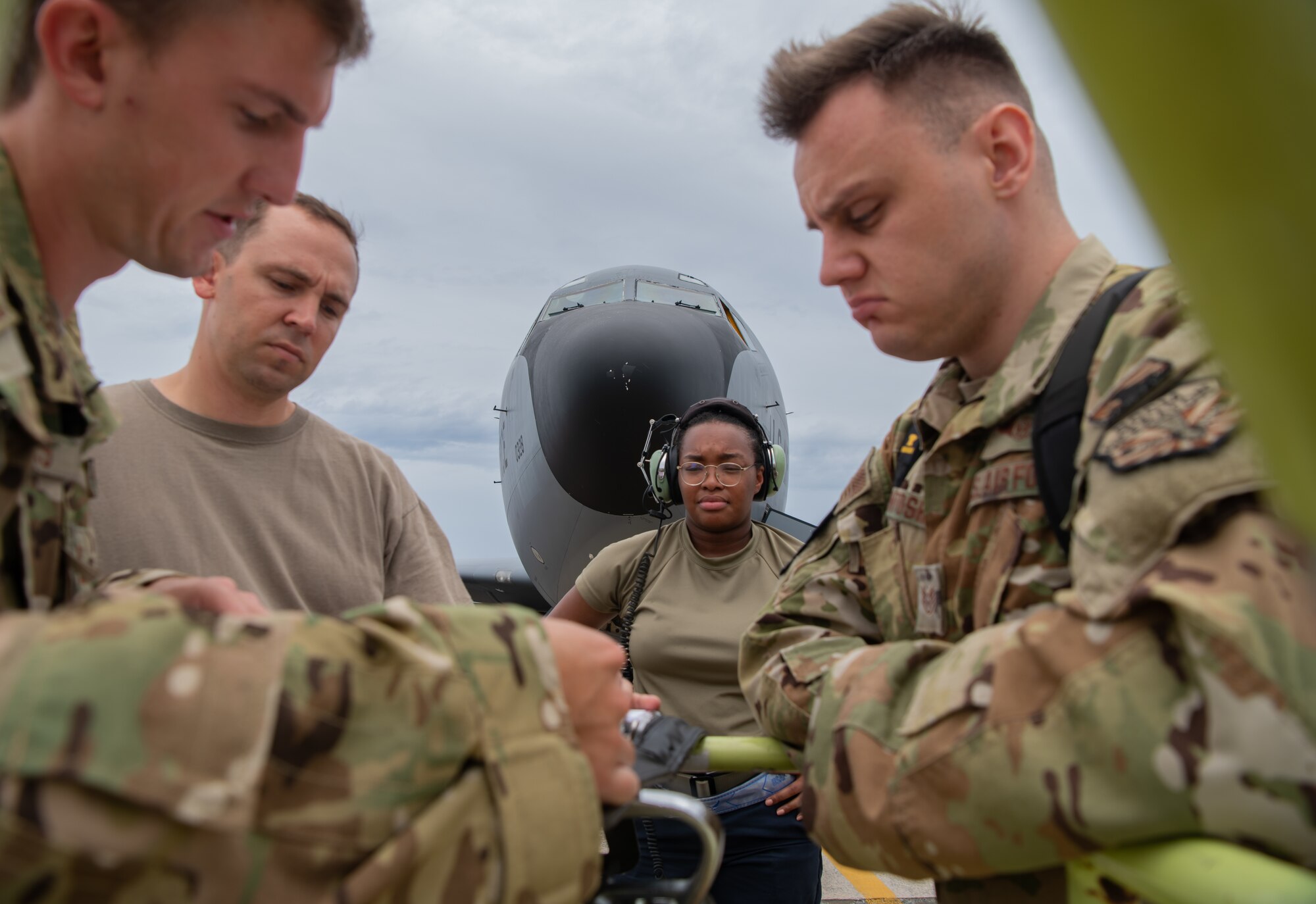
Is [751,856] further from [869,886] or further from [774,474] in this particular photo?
[869,886]

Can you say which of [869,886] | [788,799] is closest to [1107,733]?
[788,799]

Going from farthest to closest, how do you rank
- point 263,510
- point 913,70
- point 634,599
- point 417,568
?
point 634,599, point 417,568, point 263,510, point 913,70

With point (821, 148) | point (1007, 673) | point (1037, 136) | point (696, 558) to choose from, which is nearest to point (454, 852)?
point (1007, 673)

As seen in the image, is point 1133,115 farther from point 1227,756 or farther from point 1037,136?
point 1037,136

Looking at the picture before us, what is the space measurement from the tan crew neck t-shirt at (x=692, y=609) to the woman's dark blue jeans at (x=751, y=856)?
281 mm

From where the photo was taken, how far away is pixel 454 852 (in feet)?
2.45

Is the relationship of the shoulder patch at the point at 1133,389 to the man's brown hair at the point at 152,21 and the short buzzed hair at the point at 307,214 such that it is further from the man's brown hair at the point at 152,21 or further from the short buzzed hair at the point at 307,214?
the short buzzed hair at the point at 307,214

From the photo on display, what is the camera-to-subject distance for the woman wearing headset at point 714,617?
2.55 meters

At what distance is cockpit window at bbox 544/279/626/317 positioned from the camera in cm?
→ 682

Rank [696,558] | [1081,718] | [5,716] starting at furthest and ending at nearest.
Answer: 1. [696,558]
2. [1081,718]
3. [5,716]

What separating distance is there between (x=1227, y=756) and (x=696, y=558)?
234 centimetres

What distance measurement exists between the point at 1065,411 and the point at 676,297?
5.83 meters

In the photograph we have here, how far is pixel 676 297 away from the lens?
691 centimetres

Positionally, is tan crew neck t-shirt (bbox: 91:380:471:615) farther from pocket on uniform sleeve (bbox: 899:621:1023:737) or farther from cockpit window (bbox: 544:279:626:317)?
cockpit window (bbox: 544:279:626:317)
